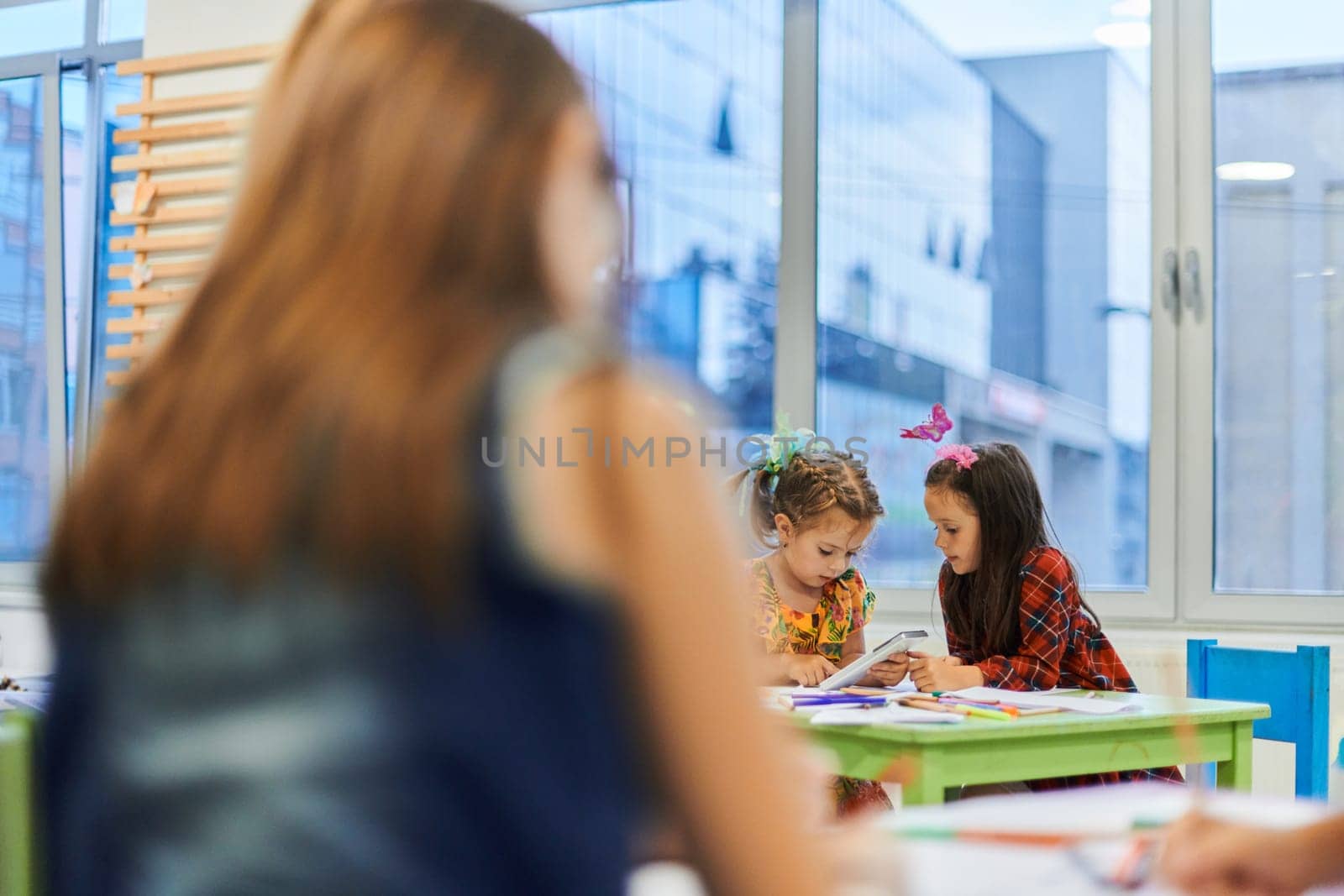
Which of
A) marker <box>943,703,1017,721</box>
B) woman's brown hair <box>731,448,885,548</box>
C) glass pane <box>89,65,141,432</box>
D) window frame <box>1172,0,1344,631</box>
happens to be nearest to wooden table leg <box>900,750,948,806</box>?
marker <box>943,703,1017,721</box>

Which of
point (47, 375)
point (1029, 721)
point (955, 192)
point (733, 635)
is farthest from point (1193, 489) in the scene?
point (47, 375)

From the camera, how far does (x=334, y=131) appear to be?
563mm

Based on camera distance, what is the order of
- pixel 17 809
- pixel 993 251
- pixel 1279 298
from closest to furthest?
pixel 17 809
pixel 1279 298
pixel 993 251

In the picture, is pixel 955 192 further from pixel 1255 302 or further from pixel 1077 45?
pixel 1255 302

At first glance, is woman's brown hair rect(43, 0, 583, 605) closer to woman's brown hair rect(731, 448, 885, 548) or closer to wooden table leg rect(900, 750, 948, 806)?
wooden table leg rect(900, 750, 948, 806)

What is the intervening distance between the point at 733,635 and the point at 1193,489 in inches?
145

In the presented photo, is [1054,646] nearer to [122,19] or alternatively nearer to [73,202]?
[73,202]

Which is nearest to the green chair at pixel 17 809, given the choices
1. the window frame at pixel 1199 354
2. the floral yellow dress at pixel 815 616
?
the floral yellow dress at pixel 815 616

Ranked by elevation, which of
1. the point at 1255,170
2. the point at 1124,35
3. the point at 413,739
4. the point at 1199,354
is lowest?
the point at 413,739

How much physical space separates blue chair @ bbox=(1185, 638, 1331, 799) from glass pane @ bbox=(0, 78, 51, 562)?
13.8 ft

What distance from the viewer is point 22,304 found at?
5.24m

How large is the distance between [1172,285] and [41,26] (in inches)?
164

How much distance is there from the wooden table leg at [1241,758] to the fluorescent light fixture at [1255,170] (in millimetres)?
2012
